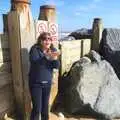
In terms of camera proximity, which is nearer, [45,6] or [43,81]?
[43,81]

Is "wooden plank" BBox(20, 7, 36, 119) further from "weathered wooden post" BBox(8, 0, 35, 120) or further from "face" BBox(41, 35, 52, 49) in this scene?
"face" BBox(41, 35, 52, 49)

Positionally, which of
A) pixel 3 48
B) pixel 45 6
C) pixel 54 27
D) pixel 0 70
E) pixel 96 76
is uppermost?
pixel 45 6

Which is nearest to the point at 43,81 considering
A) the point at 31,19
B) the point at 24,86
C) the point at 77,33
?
the point at 24,86

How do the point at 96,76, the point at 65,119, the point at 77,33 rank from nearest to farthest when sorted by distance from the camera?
the point at 65,119 → the point at 96,76 → the point at 77,33

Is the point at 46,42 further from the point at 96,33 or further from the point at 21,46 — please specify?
the point at 96,33

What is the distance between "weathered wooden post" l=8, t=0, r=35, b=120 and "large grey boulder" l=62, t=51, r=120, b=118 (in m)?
1.18

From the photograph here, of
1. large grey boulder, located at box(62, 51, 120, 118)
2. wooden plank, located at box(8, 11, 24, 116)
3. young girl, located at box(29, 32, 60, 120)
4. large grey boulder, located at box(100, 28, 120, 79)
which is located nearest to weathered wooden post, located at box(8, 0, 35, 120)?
wooden plank, located at box(8, 11, 24, 116)

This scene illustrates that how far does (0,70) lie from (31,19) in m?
1.10

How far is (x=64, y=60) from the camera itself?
6.26m

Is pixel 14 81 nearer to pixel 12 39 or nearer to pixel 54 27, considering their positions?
pixel 12 39

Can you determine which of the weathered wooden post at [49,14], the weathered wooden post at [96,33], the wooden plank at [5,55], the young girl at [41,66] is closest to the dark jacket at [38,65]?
the young girl at [41,66]

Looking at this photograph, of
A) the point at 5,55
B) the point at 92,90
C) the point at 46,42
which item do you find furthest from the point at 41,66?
the point at 92,90

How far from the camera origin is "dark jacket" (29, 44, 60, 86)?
3988 millimetres

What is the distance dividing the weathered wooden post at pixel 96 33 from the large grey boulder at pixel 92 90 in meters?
1.64
